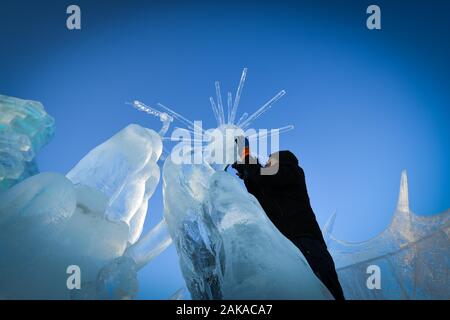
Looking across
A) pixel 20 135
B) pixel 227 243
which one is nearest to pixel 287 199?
pixel 227 243

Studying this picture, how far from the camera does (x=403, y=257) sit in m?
11.7

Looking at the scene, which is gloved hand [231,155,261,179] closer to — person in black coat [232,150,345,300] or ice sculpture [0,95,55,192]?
person in black coat [232,150,345,300]

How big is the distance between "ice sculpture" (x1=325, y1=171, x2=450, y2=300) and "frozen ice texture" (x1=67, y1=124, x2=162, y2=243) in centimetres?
719

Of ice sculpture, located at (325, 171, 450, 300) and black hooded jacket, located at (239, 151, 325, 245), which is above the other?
black hooded jacket, located at (239, 151, 325, 245)

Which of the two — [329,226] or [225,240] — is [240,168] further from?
[329,226]

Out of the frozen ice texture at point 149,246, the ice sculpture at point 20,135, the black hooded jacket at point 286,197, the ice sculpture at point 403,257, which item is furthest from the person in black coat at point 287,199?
the ice sculpture at point 403,257

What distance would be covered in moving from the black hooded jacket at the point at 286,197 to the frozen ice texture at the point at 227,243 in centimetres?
55

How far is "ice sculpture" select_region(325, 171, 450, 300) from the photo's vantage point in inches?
431

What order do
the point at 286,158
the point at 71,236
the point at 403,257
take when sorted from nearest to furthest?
the point at 71,236
the point at 286,158
the point at 403,257

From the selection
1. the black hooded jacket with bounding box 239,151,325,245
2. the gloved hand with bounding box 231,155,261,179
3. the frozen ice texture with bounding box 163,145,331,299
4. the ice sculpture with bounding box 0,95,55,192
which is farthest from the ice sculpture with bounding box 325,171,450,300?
the ice sculpture with bounding box 0,95,55,192

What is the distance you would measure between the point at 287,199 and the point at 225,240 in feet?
4.16

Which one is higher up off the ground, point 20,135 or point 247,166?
point 20,135

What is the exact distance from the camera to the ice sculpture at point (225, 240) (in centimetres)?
287

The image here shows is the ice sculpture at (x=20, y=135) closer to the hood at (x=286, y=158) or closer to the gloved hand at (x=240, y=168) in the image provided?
the gloved hand at (x=240, y=168)
